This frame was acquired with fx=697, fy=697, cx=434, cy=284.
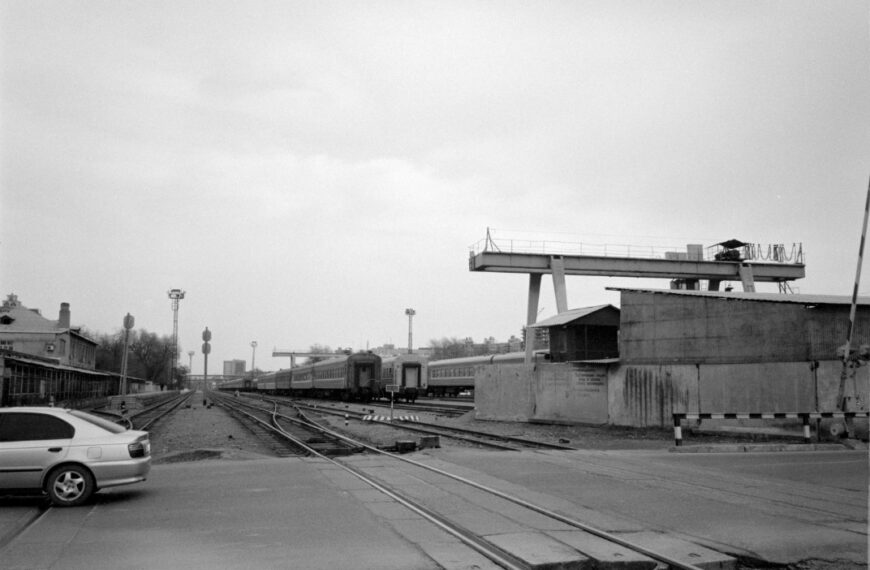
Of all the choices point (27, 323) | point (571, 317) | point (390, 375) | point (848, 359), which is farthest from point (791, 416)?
point (27, 323)

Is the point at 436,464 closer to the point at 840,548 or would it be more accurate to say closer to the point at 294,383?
the point at 840,548

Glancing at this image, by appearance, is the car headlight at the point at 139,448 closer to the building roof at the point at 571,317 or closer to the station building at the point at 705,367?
the station building at the point at 705,367

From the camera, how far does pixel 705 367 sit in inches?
834

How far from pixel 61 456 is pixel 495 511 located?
18.7 feet

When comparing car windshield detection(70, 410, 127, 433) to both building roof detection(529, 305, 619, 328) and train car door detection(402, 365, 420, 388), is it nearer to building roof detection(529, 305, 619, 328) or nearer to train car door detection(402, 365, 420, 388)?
building roof detection(529, 305, 619, 328)

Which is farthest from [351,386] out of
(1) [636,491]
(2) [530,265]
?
(1) [636,491]

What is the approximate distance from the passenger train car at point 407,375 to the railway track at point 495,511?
37.2m

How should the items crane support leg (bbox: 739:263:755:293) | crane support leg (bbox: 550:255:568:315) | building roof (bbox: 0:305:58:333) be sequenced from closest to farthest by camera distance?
crane support leg (bbox: 550:255:568:315) < crane support leg (bbox: 739:263:755:293) < building roof (bbox: 0:305:58:333)

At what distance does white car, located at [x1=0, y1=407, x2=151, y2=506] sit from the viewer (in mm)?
9055

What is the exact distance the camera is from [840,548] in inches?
280

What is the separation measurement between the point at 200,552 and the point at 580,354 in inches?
981

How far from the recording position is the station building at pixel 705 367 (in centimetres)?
Result: 1927

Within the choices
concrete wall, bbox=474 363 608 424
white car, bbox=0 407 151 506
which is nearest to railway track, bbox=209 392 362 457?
white car, bbox=0 407 151 506

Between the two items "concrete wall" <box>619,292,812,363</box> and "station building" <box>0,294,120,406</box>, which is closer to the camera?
"concrete wall" <box>619,292,812,363</box>
